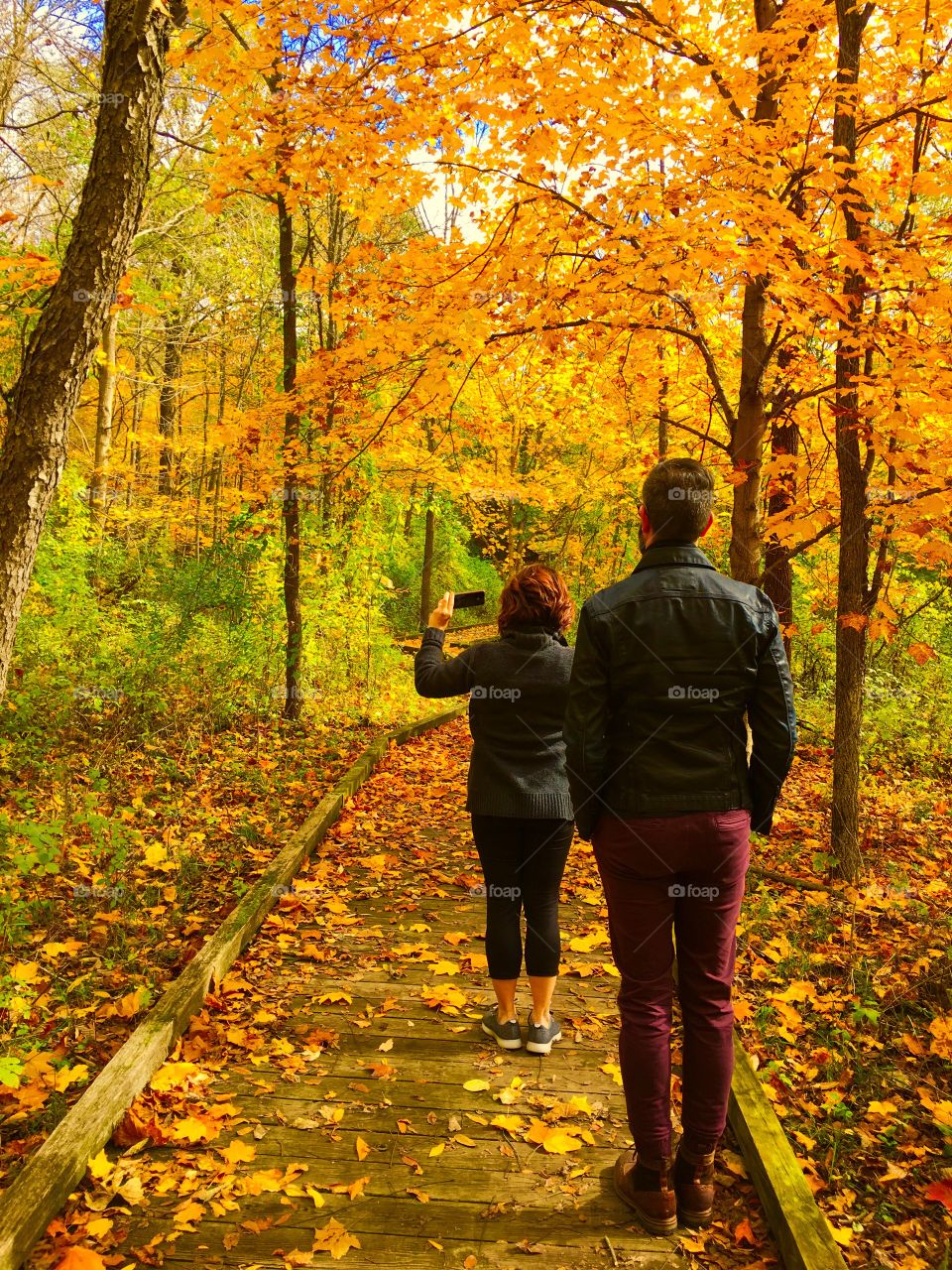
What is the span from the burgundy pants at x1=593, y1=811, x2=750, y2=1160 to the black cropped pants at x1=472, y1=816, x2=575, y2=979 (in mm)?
995

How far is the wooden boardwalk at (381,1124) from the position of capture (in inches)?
103

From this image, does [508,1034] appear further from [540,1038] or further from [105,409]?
[105,409]

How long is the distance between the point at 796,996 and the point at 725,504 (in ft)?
41.4

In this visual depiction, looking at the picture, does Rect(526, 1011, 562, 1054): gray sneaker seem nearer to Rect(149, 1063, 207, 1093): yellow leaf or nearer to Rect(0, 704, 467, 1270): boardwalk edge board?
Rect(149, 1063, 207, 1093): yellow leaf

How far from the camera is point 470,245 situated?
677cm

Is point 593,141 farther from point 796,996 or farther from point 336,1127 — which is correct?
point 336,1127

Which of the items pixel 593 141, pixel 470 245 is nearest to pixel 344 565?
pixel 470 245

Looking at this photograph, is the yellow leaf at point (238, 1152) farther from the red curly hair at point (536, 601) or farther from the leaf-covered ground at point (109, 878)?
the red curly hair at point (536, 601)

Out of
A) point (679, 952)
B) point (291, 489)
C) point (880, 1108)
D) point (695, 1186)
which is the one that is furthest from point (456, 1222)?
point (291, 489)

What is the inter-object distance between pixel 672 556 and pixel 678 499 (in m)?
0.19

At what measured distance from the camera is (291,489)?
29.8ft

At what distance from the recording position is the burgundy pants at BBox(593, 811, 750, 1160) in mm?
2582

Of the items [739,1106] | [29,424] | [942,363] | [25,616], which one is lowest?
[739,1106]

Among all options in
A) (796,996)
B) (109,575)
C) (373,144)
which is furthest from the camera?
(109,575)
